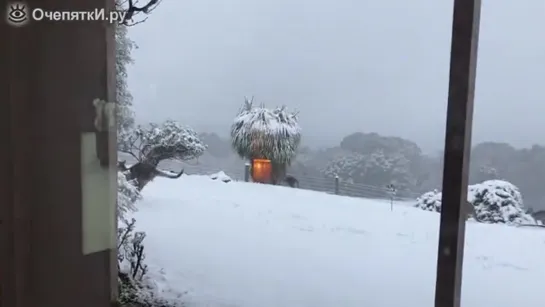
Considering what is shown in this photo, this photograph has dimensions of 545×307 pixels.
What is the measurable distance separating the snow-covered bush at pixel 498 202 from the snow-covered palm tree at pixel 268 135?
1.40 ft

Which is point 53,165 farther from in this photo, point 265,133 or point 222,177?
point 265,133

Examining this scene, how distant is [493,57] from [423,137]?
0.80 ft

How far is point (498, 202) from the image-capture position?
117 centimetres

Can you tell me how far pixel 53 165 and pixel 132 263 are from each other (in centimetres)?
40

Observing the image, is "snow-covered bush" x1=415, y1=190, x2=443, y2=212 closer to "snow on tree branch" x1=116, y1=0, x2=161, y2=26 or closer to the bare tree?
the bare tree

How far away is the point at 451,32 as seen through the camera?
1157 millimetres

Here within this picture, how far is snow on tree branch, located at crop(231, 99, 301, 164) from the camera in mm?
1432

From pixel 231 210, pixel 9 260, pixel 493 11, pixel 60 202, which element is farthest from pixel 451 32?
pixel 9 260

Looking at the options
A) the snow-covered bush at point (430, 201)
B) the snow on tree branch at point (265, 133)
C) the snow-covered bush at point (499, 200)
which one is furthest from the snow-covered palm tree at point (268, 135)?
the snow-covered bush at point (499, 200)

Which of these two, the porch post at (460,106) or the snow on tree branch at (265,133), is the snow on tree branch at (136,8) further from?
the porch post at (460,106)

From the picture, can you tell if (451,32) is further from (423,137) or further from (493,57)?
(423,137)

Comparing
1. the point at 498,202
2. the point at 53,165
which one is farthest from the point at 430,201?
the point at 53,165

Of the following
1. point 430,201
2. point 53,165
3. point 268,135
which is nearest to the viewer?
point 430,201

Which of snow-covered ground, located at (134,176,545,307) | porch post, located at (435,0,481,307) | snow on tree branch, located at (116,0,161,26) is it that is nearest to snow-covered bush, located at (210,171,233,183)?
snow-covered ground, located at (134,176,545,307)
